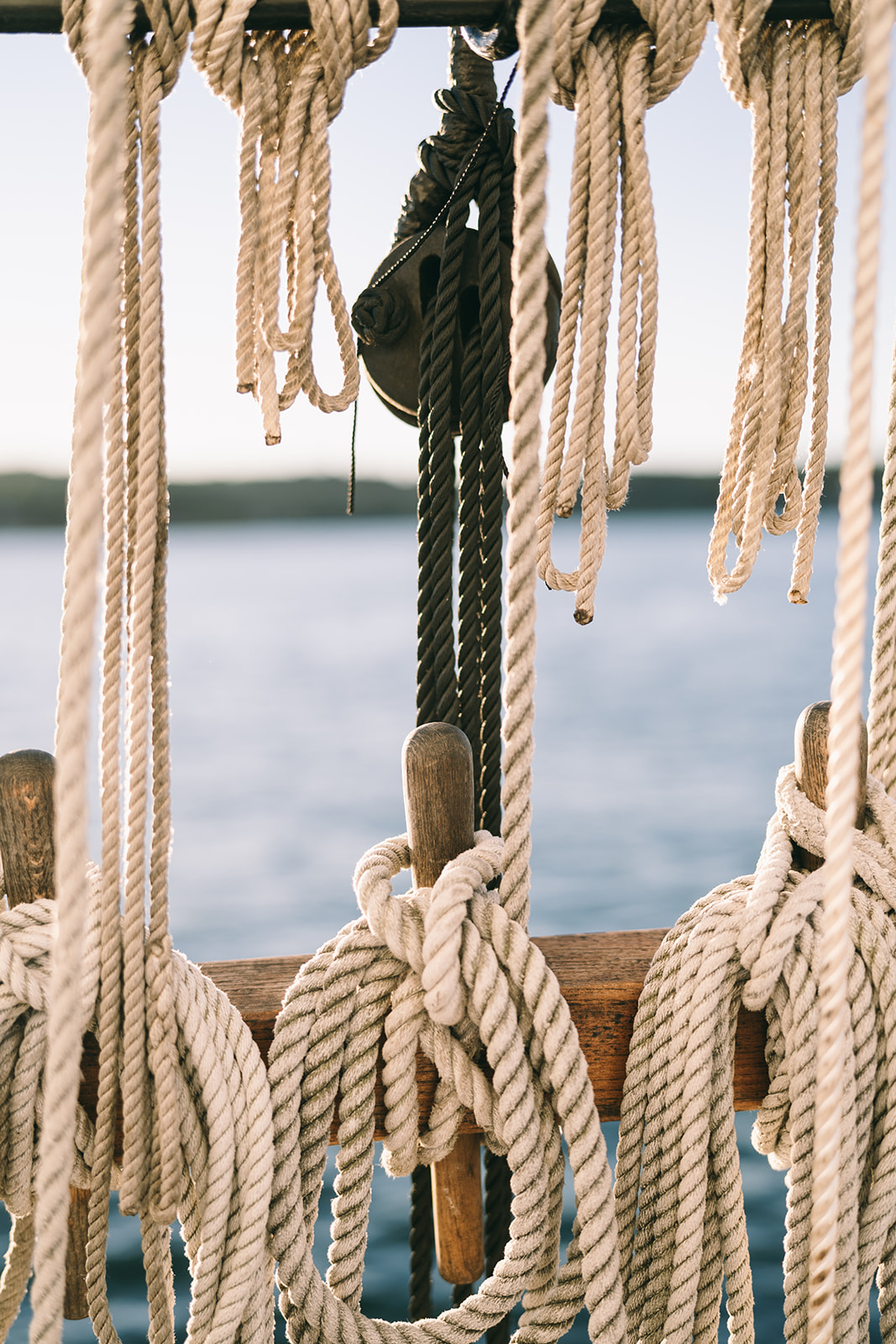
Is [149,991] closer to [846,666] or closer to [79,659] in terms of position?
[79,659]

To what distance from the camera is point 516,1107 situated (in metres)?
0.93

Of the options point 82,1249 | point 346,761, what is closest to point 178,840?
point 346,761

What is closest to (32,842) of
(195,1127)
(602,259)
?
(195,1127)

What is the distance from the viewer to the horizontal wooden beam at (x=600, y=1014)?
1033mm

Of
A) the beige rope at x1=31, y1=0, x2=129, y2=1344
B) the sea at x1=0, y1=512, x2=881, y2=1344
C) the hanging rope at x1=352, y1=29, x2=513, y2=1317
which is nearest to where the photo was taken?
the beige rope at x1=31, y1=0, x2=129, y2=1344

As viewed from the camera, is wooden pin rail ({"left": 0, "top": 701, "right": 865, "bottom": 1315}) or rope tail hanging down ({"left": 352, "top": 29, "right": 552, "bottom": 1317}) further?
rope tail hanging down ({"left": 352, "top": 29, "right": 552, "bottom": 1317})

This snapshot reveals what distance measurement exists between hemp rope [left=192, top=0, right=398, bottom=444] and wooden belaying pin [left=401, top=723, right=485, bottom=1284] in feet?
1.22

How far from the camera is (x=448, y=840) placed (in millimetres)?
1003

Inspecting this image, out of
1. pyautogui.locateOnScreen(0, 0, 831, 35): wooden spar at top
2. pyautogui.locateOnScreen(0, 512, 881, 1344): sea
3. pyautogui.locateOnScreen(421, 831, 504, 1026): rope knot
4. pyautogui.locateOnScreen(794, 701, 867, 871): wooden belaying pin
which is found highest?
pyautogui.locateOnScreen(0, 0, 831, 35): wooden spar at top

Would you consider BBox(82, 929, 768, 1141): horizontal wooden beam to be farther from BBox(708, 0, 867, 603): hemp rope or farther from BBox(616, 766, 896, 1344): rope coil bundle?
BBox(708, 0, 867, 603): hemp rope

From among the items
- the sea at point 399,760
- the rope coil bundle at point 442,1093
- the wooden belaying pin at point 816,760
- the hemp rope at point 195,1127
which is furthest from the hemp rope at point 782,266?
the sea at point 399,760

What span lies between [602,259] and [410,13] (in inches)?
11.2

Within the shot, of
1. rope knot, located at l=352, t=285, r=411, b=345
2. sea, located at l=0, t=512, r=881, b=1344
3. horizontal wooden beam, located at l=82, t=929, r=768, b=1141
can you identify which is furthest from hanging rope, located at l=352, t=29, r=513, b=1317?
sea, located at l=0, t=512, r=881, b=1344

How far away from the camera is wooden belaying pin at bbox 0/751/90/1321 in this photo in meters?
0.97
